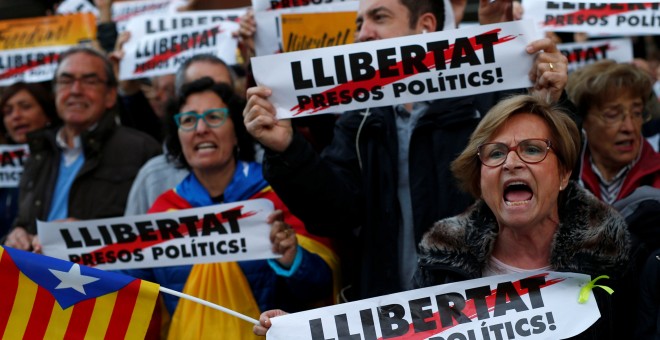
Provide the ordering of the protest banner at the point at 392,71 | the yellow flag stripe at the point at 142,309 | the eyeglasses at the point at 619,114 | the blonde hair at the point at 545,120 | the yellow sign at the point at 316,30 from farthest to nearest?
the yellow sign at the point at 316,30
the eyeglasses at the point at 619,114
the protest banner at the point at 392,71
the yellow flag stripe at the point at 142,309
the blonde hair at the point at 545,120

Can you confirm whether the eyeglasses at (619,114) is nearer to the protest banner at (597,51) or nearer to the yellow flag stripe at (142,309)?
the protest banner at (597,51)

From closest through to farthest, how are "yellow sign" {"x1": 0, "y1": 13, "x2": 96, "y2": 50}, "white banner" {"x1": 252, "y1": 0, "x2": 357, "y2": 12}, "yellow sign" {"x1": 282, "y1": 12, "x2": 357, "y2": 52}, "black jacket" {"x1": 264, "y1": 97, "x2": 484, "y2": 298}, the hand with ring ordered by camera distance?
"black jacket" {"x1": 264, "y1": 97, "x2": 484, "y2": 298} → the hand with ring → "yellow sign" {"x1": 282, "y1": 12, "x2": 357, "y2": 52} → "white banner" {"x1": 252, "y1": 0, "x2": 357, "y2": 12} → "yellow sign" {"x1": 0, "y1": 13, "x2": 96, "y2": 50}

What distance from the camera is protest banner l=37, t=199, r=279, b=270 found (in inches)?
175

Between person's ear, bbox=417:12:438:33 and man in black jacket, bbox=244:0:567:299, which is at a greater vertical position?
person's ear, bbox=417:12:438:33

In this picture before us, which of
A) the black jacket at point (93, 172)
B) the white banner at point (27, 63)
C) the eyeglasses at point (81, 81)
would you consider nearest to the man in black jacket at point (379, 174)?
the black jacket at point (93, 172)

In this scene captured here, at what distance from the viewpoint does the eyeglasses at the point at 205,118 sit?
485 centimetres

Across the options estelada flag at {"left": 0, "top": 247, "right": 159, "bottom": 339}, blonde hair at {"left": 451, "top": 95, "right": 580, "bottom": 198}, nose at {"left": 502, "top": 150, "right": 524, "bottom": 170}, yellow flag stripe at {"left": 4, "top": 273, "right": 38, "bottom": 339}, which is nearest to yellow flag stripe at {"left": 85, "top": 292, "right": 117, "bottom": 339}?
estelada flag at {"left": 0, "top": 247, "right": 159, "bottom": 339}

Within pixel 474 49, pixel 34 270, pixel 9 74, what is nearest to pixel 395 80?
pixel 474 49

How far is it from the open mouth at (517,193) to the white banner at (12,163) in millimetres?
3963

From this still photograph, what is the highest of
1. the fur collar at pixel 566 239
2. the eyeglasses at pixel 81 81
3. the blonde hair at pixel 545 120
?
the eyeglasses at pixel 81 81

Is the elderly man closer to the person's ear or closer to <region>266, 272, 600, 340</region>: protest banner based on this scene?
the person's ear

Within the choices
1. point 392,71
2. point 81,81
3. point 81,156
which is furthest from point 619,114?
point 81,81

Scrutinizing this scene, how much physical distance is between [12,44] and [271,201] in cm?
368

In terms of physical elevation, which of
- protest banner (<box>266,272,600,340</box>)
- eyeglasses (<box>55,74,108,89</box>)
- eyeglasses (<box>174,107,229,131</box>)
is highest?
eyeglasses (<box>55,74,108,89</box>)
